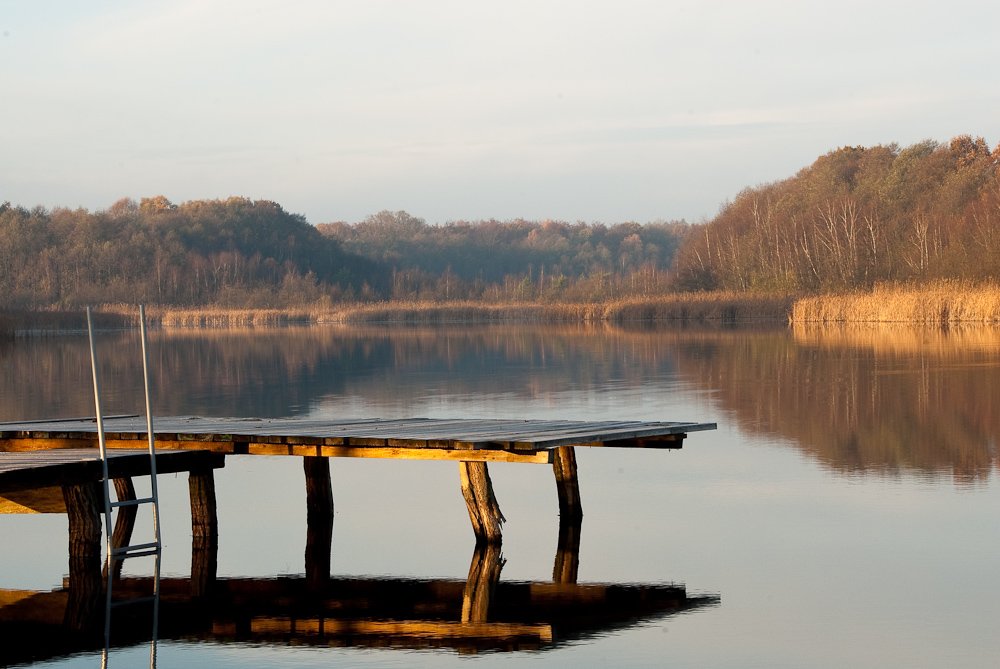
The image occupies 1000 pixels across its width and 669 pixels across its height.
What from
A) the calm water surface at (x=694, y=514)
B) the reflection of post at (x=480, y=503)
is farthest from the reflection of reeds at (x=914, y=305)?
the reflection of post at (x=480, y=503)

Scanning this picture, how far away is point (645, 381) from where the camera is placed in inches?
749

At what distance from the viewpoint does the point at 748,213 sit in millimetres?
63000

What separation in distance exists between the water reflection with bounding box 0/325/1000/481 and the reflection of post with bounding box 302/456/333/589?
4.11m

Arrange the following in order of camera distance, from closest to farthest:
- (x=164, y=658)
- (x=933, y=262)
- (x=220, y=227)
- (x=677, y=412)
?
(x=164, y=658), (x=677, y=412), (x=933, y=262), (x=220, y=227)

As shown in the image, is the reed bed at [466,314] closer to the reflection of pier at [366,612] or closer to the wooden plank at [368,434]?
the wooden plank at [368,434]

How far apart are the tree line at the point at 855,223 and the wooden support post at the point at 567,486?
3446 cm

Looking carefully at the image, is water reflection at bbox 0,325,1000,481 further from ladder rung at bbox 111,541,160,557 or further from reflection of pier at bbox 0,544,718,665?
ladder rung at bbox 111,541,160,557

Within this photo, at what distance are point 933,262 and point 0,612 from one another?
41319 millimetres

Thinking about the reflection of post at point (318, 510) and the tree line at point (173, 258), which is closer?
the reflection of post at point (318, 510)

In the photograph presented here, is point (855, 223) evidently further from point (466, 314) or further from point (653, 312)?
point (466, 314)

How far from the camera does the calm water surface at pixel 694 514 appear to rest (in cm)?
549

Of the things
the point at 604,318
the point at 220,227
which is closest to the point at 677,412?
the point at 604,318

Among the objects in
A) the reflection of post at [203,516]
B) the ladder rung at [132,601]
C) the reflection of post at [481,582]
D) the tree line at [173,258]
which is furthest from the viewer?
the tree line at [173,258]

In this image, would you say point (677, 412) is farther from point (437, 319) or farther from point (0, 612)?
point (437, 319)
